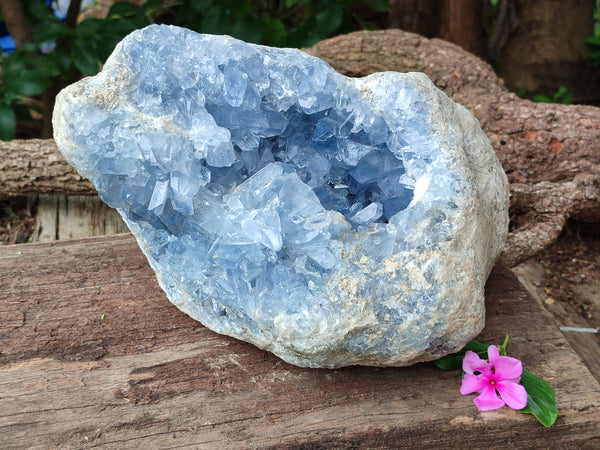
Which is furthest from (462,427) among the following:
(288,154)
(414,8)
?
(414,8)

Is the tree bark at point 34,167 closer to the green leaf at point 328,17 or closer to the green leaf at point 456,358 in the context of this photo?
the green leaf at point 328,17

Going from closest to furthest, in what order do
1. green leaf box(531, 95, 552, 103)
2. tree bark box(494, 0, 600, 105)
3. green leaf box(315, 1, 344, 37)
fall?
1. green leaf box(315, 1, 344, 37)
2. green leaf box(531, 95, 552, 103)
3. tree bark box(494, 0, 600, 105)

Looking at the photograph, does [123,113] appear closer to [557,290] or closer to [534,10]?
[557,290]

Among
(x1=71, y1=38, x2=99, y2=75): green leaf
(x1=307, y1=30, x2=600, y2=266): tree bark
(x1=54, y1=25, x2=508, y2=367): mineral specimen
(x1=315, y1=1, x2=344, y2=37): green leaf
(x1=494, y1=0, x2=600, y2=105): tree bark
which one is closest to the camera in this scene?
(x1=54, y1=25, x2=508, y2=367): mineral specimen

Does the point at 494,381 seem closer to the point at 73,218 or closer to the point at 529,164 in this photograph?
the point at 529,164

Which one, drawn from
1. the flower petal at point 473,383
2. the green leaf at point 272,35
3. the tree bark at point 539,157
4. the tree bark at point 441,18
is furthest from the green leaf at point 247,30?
the flower petal at point 473,383

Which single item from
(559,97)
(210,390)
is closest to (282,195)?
(210,390)

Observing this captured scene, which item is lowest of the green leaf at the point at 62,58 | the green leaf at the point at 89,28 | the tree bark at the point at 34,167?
the tree bark at the point at 34,167

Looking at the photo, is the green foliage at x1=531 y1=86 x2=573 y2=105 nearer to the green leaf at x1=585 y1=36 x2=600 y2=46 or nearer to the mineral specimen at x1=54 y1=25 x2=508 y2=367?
the green leaf at x1=585 y1=36 x2=600 y2=46

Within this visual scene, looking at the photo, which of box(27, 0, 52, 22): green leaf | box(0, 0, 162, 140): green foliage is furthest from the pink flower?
box(27, 0, 52, 22): green leaf
